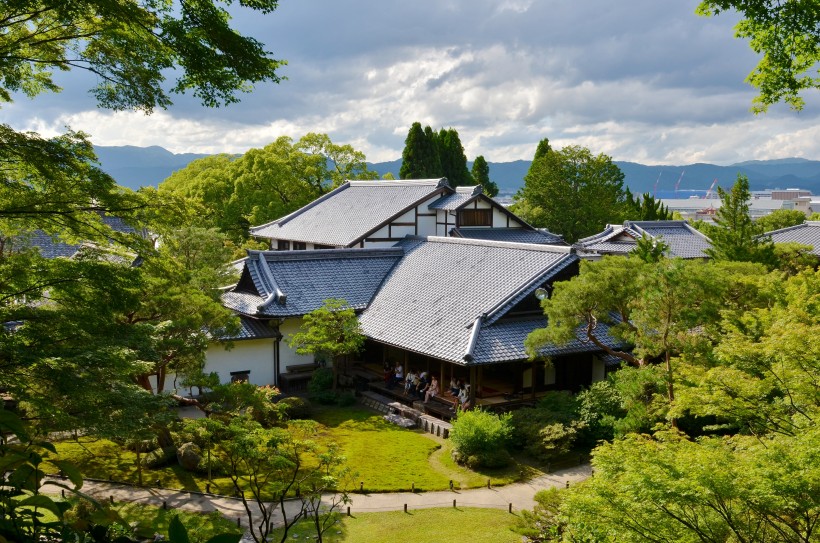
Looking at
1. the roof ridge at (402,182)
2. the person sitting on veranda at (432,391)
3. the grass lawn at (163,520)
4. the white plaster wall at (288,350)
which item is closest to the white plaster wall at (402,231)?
the roof ridge at (402,182)

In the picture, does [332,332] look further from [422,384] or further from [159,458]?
[159,458]

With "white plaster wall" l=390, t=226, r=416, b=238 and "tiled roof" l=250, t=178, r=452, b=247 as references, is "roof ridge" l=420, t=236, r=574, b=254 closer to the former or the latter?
"white plaster wall" l=390, t=226, r=416, b=238

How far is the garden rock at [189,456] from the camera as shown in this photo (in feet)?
52.4

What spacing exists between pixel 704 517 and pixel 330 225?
2941 cm

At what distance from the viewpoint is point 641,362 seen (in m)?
16.6

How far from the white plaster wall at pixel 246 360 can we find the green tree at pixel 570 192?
90.9 feet

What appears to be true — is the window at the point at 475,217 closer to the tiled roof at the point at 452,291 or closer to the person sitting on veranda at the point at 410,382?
the tiled roof at the point at 452,291

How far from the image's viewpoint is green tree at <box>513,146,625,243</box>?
151 ft

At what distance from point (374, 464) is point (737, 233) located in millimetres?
14919

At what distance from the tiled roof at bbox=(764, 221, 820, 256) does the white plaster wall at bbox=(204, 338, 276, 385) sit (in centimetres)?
3288

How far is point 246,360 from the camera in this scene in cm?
2297

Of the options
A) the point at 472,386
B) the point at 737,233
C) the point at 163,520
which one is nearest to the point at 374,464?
the point at 472,386

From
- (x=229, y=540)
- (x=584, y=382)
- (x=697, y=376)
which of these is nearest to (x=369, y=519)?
(x=697, y=376)

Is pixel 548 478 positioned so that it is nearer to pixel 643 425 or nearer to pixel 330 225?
pixel 643 425
